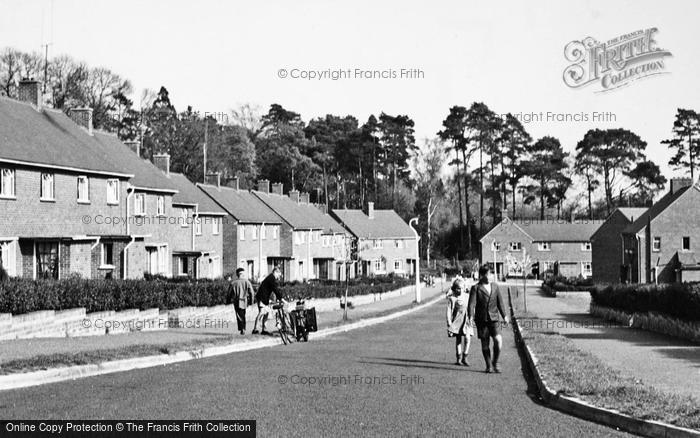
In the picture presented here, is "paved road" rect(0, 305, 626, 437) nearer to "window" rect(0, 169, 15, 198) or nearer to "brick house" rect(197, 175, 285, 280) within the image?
"window" rect(0, 169, 15, 198)

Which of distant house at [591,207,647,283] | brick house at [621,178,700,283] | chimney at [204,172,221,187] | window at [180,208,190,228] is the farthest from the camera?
distant house at [591,207,647,283]

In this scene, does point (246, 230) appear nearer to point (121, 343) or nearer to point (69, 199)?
point (69, 199)

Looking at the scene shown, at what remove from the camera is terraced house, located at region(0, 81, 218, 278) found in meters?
33.0

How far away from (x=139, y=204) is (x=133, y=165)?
8.96 ft

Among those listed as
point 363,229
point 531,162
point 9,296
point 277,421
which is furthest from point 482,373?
point 531,162

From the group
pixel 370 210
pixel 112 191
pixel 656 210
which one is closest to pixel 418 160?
pixel 370 210

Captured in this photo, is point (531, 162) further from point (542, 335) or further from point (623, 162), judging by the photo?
point (542, 335)

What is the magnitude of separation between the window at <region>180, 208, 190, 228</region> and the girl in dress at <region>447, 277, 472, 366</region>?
3554 cm

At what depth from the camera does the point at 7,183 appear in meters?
32.4

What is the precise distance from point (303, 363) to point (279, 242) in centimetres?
5464

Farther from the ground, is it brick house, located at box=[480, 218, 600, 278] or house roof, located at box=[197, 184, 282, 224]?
house roof, located at box=[197, 184, 282, 224]

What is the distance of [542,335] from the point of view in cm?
2609

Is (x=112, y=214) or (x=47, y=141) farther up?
(x=47, y=141)

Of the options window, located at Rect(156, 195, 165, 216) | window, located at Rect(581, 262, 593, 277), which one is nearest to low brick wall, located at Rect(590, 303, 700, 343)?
window, located at Rect(156, 195, 165, 216)
